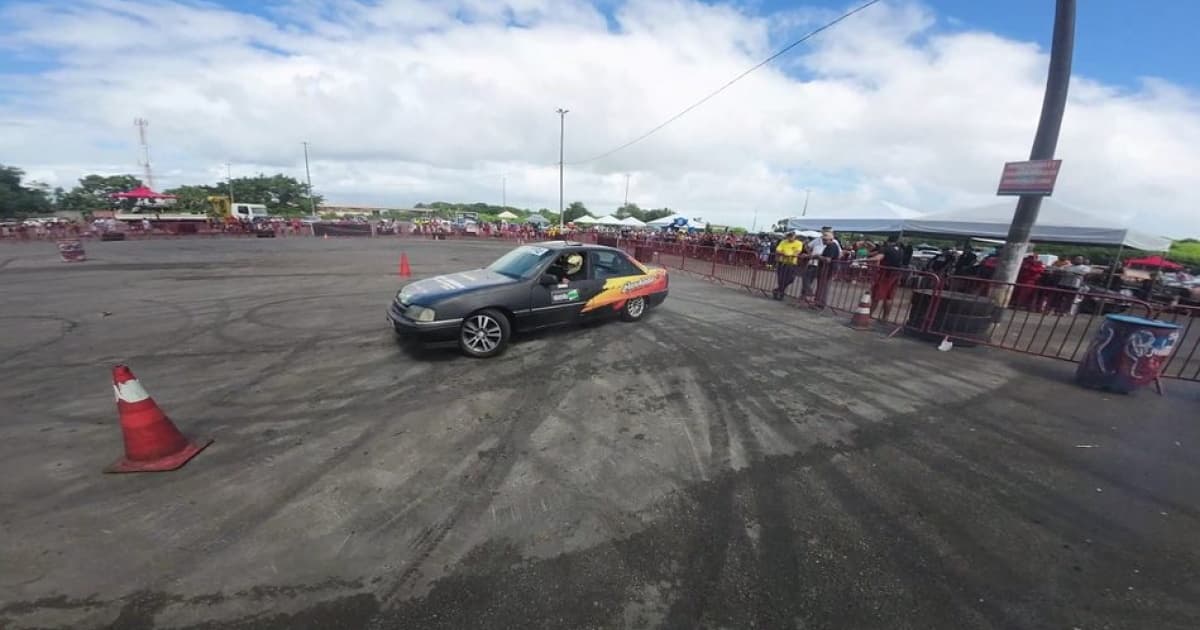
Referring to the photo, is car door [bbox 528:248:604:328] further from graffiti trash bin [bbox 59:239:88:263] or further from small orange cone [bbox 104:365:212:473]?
graffiti trash bin [bbox 59:239:88:263]

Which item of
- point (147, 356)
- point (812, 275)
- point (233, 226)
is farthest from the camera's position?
point (233, 226)

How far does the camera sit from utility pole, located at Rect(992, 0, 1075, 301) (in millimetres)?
7199

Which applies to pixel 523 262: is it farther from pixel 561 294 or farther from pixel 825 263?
pixel 825 263

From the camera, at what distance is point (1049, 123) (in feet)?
24.8

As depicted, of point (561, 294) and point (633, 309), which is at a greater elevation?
point (561, 294)

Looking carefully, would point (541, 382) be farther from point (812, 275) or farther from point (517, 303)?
point (812, 275)

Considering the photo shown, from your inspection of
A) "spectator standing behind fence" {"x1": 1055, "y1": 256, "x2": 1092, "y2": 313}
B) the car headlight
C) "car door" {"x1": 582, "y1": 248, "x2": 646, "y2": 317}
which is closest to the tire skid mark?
the car headlight

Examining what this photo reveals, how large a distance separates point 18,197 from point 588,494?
3194 inches

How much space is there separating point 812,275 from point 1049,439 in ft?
19.9

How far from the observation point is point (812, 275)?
9719mm

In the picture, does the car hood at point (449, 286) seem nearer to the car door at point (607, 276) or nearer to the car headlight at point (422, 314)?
the car headlight at point (422, 314)

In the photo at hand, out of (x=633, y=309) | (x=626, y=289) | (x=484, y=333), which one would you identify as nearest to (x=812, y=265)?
(x=633, y=309)

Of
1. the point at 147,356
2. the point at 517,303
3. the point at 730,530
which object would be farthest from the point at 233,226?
the point at 730,530

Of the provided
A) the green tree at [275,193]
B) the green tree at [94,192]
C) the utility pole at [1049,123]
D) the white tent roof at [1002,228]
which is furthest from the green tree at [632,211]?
the utility pole at [1049,123]
